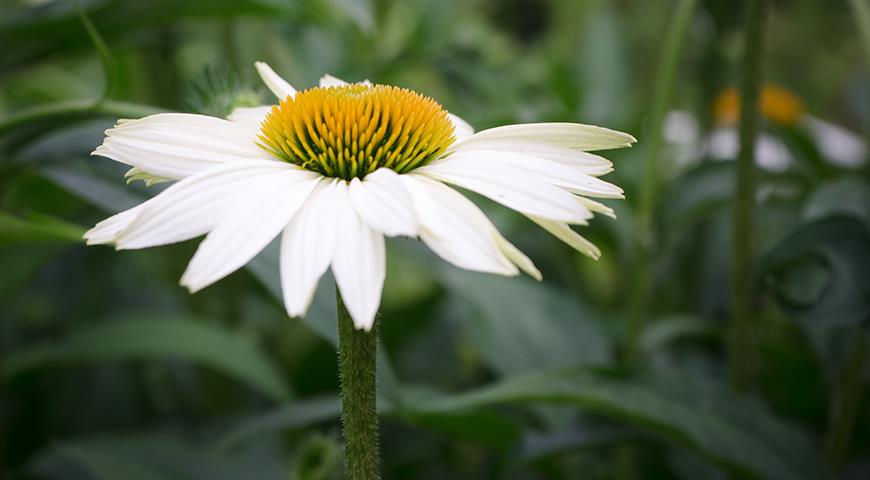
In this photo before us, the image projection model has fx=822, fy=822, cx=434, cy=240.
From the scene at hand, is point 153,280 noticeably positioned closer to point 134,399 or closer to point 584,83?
point 134,399

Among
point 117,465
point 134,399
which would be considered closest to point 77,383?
point 134,399

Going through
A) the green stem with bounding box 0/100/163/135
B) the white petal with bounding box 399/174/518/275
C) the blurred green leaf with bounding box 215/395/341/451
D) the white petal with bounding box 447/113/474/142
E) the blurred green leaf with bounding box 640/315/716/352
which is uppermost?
the green stem with bounding box 0/100/163/135

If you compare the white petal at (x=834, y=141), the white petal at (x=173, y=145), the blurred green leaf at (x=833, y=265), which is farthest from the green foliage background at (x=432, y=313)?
the white petal at (x=834, y=141)

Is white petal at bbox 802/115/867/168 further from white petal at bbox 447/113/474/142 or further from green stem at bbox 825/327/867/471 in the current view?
white petal at bbox 447/113/474/142

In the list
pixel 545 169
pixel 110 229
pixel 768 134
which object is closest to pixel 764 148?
pixel 768 134

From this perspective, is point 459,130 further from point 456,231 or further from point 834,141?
point 834,141

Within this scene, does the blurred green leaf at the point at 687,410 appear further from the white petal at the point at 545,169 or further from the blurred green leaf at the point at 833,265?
the white petal at the point at 545,169

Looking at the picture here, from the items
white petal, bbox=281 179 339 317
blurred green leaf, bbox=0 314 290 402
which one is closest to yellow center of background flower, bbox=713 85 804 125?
blurred green leaf, bbox=0 314 290 402
